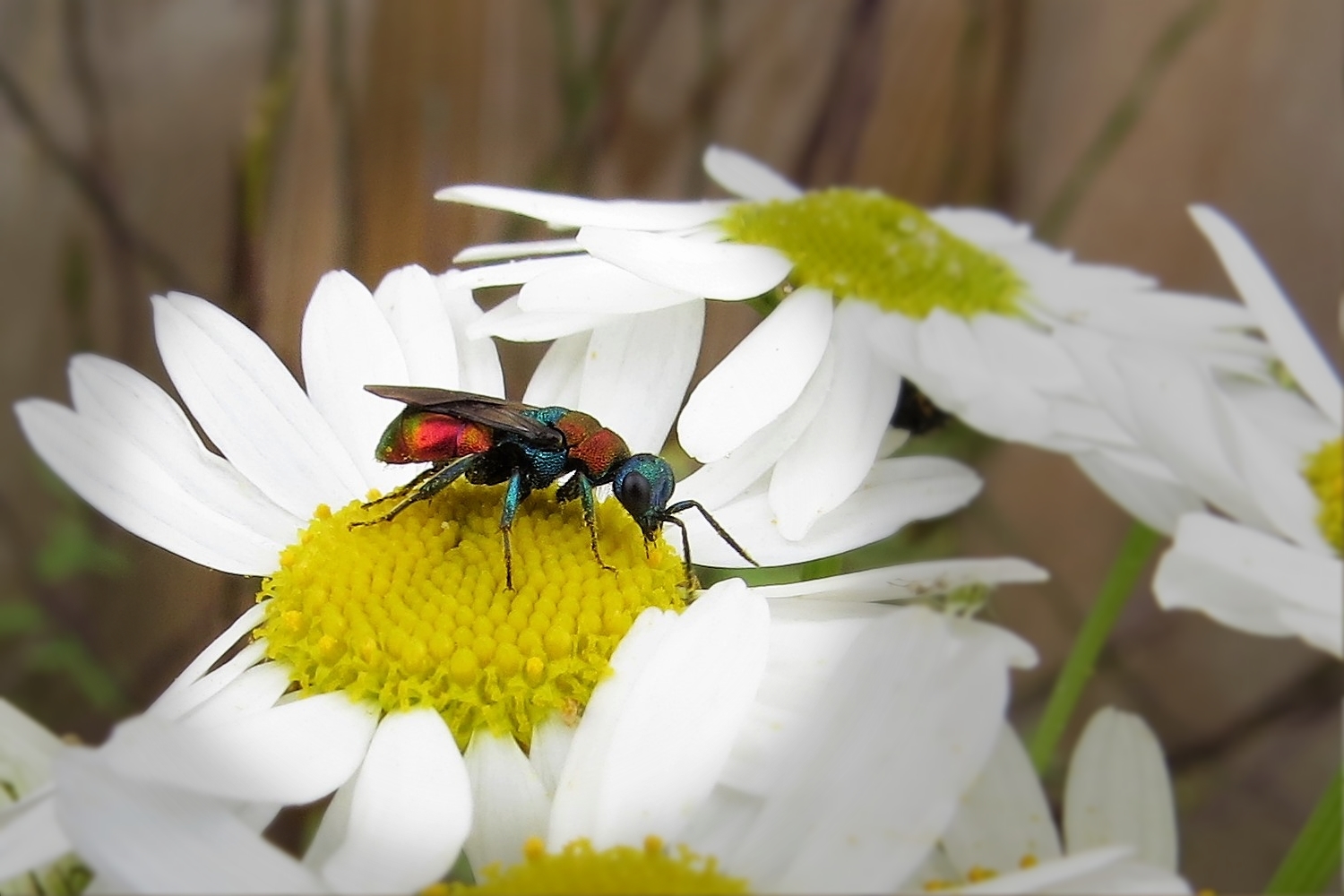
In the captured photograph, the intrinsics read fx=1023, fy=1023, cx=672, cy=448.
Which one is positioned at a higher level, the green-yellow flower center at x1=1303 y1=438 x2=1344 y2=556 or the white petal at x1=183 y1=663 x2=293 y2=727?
the green-yellow flower center at x1=1303 y1=438 x2=1344 y2=556

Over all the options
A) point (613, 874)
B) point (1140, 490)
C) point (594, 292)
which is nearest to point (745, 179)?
point (594, 292)

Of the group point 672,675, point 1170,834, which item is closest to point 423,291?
point 672,675

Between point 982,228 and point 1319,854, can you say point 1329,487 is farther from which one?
point 982,228

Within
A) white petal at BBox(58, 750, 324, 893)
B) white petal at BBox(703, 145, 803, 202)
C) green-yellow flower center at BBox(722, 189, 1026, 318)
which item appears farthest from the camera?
white petal at BBox(703, 145, 803, 202)

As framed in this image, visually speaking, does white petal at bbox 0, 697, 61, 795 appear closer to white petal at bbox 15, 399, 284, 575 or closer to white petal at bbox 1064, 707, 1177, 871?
white petal at bbox 15, 399, 284, 575

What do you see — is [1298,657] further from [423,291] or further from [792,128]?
[792,128]

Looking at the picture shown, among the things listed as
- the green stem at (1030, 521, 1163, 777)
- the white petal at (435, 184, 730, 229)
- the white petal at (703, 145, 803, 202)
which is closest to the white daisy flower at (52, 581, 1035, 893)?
the green stem at (1030, 521, 1163, 777)
